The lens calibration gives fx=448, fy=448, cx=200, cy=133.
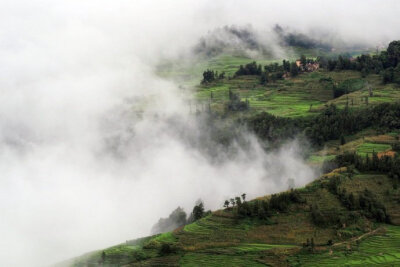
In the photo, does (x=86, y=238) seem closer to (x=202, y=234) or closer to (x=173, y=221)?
(x=173, y=221)

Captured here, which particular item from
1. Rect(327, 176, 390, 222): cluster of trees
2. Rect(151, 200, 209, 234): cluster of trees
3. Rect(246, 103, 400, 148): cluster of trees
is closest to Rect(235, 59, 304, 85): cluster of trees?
Rect(246, 103, 400, 148): cluster of trees

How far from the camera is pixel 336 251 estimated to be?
56562mm

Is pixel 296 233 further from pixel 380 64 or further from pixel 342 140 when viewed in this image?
pixel 380 64

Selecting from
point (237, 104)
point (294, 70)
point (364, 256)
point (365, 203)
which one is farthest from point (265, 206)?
point (294, 70)

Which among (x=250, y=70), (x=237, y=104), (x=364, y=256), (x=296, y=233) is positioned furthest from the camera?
(x=250, y=70)

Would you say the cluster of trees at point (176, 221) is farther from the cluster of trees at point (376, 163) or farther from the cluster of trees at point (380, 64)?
the cluster of trees at point (380, 64)

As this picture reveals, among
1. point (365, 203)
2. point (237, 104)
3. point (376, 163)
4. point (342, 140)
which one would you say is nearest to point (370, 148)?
point (376, 163)

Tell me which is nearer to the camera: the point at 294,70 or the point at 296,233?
the point at 296,233

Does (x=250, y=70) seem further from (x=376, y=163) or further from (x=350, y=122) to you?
(x=376, y=163)

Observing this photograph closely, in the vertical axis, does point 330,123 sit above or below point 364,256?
above

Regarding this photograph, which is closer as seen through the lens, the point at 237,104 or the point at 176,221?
the point at 176,221

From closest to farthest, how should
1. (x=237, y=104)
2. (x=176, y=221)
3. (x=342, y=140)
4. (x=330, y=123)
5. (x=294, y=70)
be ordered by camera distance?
(x=176, y=221), (x=342, y=140), (x=330, y=123), (x=237, y=104), (x=294, y=70)

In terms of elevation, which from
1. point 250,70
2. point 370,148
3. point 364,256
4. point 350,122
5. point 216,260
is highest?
point 250,70

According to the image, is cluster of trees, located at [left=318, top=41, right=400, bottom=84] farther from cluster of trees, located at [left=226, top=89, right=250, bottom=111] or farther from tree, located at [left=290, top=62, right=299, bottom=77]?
cluster of trees, located at [left=226, top=89, right=250, bottom=111]
